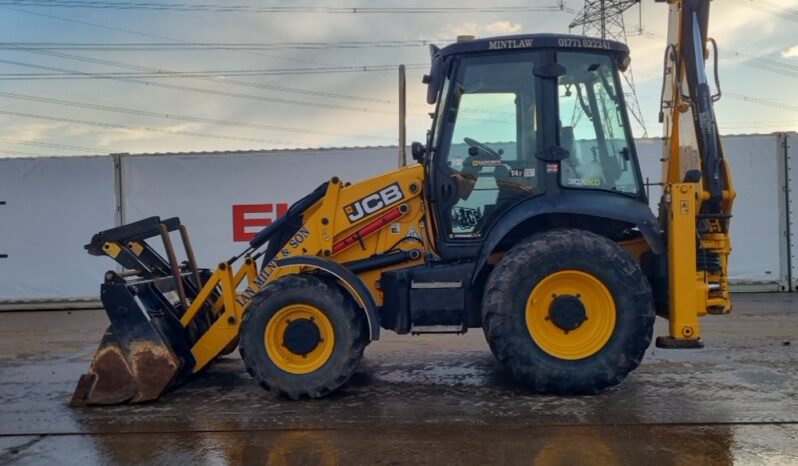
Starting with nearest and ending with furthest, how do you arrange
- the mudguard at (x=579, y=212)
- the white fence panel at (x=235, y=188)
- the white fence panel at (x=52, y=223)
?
the mudguard at (x=579, y=212), the white fence panel at (x=235, y=188), the white fence panel at (x=52, y=223)

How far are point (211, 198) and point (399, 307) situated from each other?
767cm

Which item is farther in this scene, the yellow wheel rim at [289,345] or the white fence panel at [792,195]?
the white fence panel at [792,195]

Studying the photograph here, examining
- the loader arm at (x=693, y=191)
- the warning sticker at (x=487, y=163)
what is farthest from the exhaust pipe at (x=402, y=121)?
the loader arm at (x=693, y=191)

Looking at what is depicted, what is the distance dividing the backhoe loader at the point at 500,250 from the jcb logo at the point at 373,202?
11 mm

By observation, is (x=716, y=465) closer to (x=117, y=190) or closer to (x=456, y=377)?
(x=456, y=377)

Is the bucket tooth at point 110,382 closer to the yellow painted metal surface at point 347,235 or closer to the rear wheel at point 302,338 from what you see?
the yellow painted metal surface at point 347,235

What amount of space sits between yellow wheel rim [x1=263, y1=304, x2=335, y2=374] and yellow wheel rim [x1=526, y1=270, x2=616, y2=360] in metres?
1.52

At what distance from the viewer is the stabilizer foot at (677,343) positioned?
16.4 feet

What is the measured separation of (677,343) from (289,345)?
287 centimetres

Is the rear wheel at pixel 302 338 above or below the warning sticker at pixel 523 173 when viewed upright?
below

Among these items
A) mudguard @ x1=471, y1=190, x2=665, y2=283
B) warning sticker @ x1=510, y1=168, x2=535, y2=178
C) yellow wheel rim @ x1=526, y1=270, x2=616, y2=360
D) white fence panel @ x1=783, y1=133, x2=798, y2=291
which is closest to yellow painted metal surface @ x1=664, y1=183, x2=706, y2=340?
mudguard @ x1=471, y1=190, x2=665, y2=283

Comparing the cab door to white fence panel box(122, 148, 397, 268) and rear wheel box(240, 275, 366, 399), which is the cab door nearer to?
rear wheel box(240, 275, 366, 399)

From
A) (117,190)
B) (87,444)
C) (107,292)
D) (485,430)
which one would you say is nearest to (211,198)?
(117,190)

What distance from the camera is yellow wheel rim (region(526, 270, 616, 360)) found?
5.02 meters
